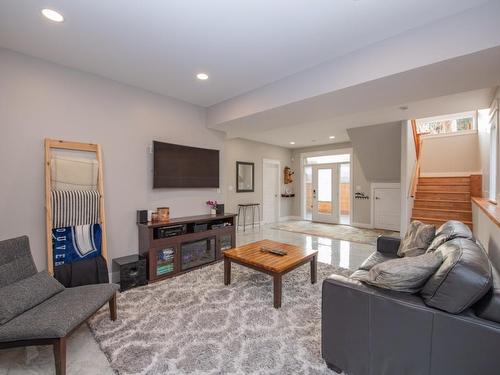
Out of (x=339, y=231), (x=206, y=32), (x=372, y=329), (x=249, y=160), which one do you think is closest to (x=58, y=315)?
(x=372, y=329)

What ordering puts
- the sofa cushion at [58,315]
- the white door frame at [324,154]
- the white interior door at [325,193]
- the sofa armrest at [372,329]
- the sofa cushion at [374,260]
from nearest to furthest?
1. the sofa armrest at [372,329]
2. the sofa cushion at [58,315]
3. the sofa cushion at [374,260]
4. the white door frame at [324,154]
5. the white interior door at [325,193]

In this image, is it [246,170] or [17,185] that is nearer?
[17,185]

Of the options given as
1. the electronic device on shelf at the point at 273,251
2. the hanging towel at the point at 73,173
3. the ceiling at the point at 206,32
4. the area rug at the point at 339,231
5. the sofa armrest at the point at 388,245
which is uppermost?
the ceiling at the point at 206,32

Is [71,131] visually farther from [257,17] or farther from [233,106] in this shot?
[257,17]

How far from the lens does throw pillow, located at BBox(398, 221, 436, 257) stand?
8.00 feet

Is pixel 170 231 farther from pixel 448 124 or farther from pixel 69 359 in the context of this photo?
pixel 448 124

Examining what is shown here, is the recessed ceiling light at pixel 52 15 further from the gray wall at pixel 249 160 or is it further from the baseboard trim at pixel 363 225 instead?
the baseboard trim at pixel 363 225

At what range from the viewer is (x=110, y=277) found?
3.17 meters

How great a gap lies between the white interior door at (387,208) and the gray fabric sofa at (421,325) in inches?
217

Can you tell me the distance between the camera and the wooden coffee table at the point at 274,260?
2.46m

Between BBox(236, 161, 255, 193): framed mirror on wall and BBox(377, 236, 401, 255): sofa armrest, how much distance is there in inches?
166

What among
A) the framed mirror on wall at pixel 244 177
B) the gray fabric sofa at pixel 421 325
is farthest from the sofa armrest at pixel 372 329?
the framed mirror on wall at pixel 244 177

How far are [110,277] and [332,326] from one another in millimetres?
2871

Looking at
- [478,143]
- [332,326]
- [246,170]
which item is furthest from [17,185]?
[478,143]
